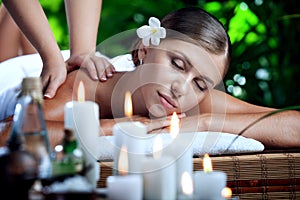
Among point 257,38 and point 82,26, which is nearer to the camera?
point 82,26

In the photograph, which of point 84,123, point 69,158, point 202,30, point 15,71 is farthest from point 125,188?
point 15,71

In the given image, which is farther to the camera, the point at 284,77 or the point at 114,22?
the point at 114,22

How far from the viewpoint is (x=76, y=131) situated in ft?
4.32

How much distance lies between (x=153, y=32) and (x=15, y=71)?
68 cm

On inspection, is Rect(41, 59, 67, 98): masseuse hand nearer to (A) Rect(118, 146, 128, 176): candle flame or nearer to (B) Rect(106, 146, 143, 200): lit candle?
(A) Rect(118, 146, 128, 176): candle flame

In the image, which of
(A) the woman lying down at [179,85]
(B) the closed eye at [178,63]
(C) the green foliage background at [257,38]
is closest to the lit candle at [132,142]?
(A) the woman lying down at [179,85]

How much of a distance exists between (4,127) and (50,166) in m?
0.76

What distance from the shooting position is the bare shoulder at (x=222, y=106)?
7.51ft

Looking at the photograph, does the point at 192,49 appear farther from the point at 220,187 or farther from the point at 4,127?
the point at 220,187

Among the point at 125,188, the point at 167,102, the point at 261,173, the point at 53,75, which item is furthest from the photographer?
the point at 53,75

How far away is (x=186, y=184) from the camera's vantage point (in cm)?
120

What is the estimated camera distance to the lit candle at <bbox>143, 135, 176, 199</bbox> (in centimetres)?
119

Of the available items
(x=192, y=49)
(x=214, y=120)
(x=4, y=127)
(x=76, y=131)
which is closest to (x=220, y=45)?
(x=192, y=49)

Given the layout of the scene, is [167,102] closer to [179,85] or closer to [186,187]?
[179,85]
